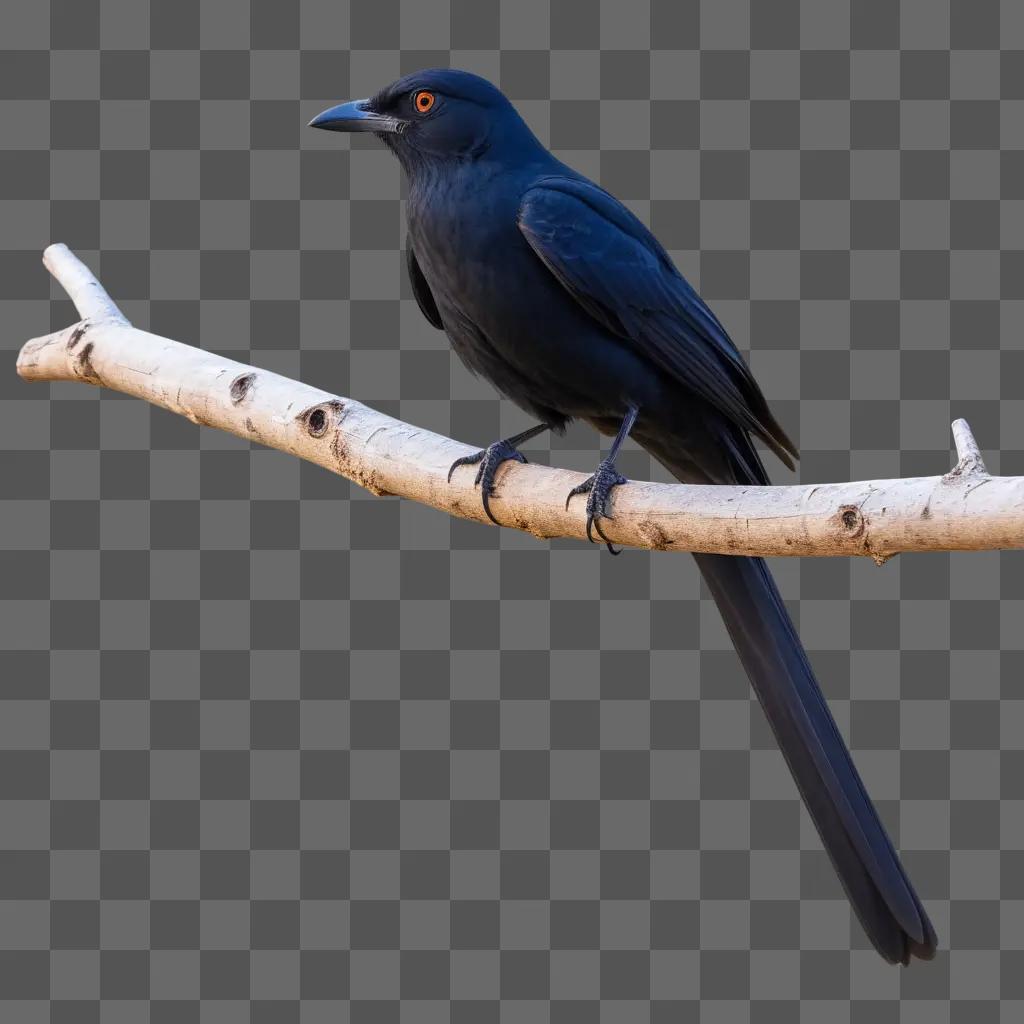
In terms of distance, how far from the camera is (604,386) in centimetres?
392

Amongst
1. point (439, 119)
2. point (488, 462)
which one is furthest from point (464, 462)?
point (439, 119)

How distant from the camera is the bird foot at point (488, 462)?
3.87 meters

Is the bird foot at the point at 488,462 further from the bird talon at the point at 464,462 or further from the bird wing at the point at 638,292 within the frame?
the bird wing at the point at 638,292

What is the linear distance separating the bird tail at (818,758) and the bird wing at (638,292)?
17.9 inches

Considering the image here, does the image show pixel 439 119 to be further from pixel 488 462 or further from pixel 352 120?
pixel 488 462

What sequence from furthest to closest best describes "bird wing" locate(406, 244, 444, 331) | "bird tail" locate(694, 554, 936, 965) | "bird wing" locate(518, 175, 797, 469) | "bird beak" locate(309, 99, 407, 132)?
"bird wing" locate(406, 244, 444, 331)
"bird beak" locate(309, 99, 407, 132)
"bird tail" locate(694, 554, 936, 965)
"bird wing" locate(518, 175, 797, 469)

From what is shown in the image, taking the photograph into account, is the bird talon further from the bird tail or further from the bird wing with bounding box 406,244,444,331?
the bird tail

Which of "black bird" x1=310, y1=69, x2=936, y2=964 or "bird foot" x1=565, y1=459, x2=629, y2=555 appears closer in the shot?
"bird foot" x1=565, y1=459, x2=629, y2=555

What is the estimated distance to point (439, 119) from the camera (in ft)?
13.3

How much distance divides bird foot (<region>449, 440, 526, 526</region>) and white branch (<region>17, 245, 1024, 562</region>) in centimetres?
2

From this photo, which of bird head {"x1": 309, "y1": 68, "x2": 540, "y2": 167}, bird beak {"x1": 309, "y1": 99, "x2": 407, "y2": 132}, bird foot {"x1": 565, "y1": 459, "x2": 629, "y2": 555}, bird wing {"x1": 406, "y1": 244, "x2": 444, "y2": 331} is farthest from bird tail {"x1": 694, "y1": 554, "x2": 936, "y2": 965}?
bird beak {"x1": 309, "y1": 99, "x2": 407, "y2": 132}

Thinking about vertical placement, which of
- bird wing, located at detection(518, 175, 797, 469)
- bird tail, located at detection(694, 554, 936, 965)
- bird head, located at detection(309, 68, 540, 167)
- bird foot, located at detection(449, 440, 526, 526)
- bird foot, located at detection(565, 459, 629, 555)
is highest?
bird head, located at detection(309, 68, 540, 167)

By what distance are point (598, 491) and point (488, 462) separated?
0.41 metres

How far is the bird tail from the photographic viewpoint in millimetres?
3932
